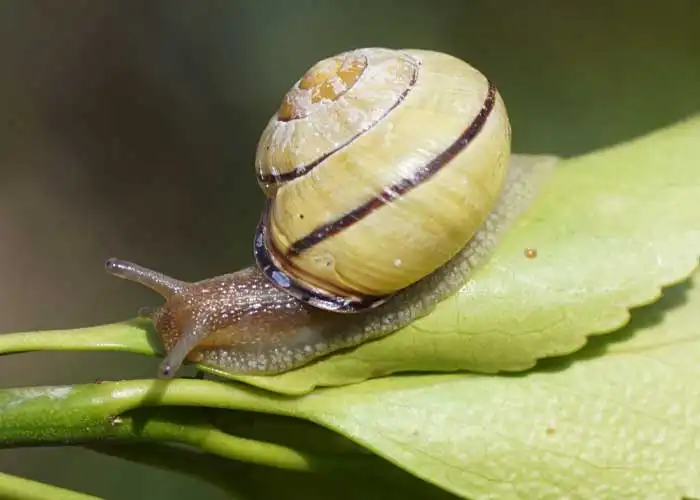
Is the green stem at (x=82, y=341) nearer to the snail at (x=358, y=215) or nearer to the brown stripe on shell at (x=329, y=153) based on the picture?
the snail at (x=358, y=215)

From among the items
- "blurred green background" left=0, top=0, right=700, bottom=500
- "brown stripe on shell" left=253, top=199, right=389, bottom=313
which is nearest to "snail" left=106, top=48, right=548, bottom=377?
"brown stripe on shell" left=253, top=199, right=389, bottom=313

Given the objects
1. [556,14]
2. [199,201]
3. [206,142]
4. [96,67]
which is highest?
[556,14]

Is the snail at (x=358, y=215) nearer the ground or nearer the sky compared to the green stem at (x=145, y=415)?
nearer the sky

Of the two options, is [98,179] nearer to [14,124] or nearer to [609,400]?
[14,124]

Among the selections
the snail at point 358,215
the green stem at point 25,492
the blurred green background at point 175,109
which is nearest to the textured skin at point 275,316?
the snail at point 358,215

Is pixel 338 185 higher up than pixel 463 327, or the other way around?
pixel 338 185

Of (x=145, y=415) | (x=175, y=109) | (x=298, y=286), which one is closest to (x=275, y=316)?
(x=298, y=286)

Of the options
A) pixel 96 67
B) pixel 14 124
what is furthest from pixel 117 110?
pixel 14 124
